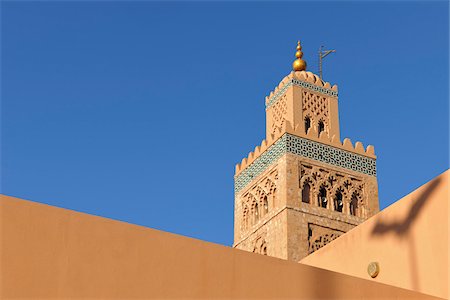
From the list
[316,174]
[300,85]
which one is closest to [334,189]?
[316,174]

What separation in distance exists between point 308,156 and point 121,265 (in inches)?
495

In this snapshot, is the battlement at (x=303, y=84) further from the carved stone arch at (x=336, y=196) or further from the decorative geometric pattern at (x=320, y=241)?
the decorative geometric pattern at (x=320, y=241)

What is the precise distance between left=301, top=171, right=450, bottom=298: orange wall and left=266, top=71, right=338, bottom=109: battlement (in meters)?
9.92

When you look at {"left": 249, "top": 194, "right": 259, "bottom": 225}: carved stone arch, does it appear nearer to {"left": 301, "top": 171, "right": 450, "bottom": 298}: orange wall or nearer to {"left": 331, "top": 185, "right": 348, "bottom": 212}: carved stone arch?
{"left": 331, "top": 185, "right": 348, "bottom": 212}: carved stone arch

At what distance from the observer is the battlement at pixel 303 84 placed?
18.2m

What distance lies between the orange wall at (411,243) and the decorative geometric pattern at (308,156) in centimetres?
854

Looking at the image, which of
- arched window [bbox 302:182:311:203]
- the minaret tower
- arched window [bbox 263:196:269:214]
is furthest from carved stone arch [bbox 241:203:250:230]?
arched window [bbox 302:182:311:203]

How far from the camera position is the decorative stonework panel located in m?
16.3

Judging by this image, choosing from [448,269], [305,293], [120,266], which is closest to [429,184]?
[448,269]

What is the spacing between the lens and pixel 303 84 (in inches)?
719

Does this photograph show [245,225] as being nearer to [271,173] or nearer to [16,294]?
[271,173]

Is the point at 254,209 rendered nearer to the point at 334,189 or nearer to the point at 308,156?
the point at 308,156

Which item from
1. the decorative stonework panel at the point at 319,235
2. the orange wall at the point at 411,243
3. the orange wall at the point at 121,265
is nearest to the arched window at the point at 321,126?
the decorative stonework panel at the point at 319,235

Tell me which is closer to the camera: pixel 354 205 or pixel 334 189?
pixel 334 189
